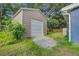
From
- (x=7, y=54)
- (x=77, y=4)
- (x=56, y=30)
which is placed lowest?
(x=7, y=54)

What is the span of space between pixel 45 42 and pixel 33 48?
5.5 inches

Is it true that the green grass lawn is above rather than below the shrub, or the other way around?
below

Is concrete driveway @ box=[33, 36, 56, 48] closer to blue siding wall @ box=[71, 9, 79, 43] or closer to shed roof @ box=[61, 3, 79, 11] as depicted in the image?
blue siding wall @ box=[71, 9, 79, 43]

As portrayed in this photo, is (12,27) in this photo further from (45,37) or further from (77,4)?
(77,4)

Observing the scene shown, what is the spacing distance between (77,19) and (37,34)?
0.43m

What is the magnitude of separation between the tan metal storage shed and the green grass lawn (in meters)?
0.08

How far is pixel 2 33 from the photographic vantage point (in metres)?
3.80

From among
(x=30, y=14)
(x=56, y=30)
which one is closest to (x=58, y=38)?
(x=56, y=30)

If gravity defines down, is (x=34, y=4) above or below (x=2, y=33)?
above

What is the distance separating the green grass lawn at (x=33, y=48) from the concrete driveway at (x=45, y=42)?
0.11 feet

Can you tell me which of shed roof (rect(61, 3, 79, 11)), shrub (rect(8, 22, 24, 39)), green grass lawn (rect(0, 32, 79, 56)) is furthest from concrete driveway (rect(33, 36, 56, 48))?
shed roof (rect(61, 3, 79, 11))

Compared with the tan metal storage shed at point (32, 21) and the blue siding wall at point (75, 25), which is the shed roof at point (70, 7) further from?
the tan metal storage shed at point (32, 21)

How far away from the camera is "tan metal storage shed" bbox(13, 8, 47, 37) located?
3812 millimetres

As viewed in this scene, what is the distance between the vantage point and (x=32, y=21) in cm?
383
